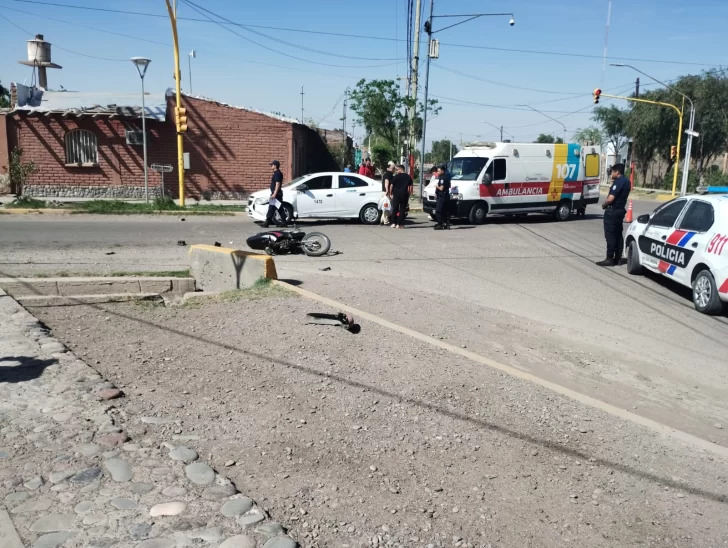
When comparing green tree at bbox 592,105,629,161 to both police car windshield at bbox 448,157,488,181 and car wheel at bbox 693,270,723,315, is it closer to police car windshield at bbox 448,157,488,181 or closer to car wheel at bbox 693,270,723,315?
police car windshield at bbox 448,157,488,181

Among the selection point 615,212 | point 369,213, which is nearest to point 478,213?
point 369,213

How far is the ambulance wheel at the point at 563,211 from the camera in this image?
20.7 m

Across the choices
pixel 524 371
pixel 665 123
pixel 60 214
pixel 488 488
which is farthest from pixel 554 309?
pixel 665 123

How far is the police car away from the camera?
859 centimetres

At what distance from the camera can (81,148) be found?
78.8 ft

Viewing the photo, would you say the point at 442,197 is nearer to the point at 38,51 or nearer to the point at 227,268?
the point at 227,268

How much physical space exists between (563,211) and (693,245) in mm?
11824

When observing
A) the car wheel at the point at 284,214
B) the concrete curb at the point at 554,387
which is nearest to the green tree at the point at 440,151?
the car wheel at the point at 284,214

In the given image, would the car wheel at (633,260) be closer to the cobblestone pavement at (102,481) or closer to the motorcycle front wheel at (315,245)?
the motorcycle front wheel at (315,245)

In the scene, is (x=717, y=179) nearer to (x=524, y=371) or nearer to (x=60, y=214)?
(x=60, y=214)

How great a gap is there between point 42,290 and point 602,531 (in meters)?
7.80

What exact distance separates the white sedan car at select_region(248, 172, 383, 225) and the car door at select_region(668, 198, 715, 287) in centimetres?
956

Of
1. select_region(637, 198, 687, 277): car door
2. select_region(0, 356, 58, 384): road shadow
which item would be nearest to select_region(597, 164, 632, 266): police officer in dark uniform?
select_region(637, 198, 687, 277): car door

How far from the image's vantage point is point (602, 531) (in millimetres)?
3432
